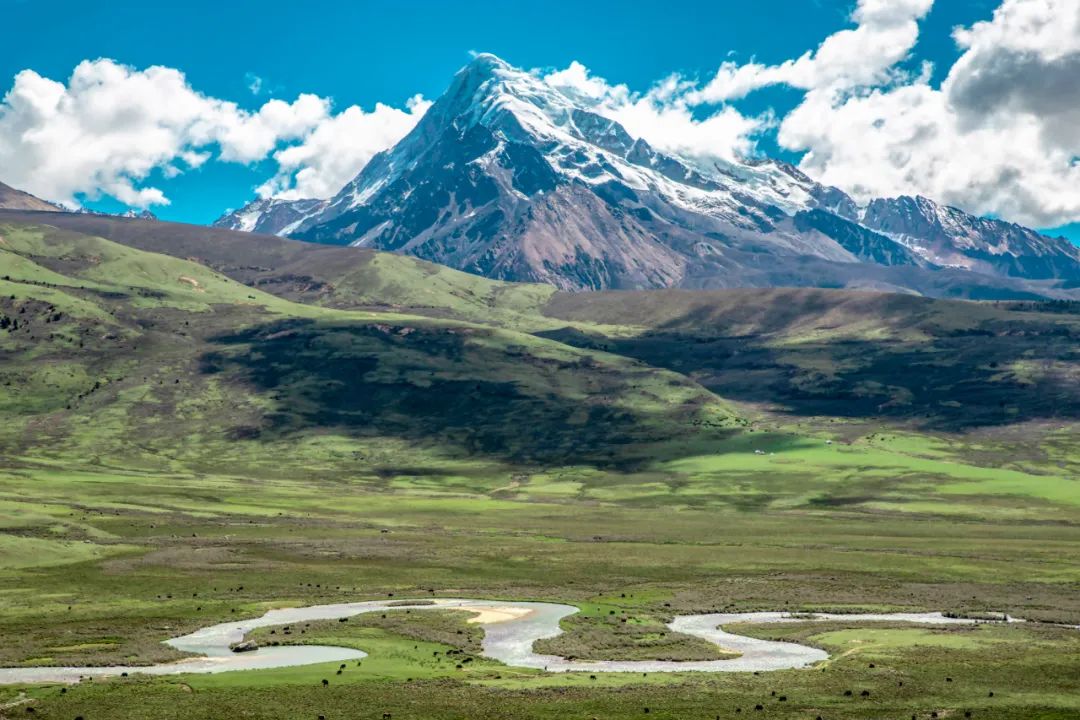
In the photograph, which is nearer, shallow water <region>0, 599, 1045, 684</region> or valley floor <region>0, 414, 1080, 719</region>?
valley floor <region>0, 414, 1080, 719</region>

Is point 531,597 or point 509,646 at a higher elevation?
point 509,646

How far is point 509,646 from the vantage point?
9906 centimetres

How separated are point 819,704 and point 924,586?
252ft

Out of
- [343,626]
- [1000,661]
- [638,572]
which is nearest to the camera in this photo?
[1000,661]

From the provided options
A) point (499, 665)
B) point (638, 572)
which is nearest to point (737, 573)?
point (638, 572)

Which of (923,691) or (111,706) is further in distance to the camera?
(923,691)

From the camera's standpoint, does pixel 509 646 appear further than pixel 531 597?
No

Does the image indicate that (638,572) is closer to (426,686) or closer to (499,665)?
(499,665)

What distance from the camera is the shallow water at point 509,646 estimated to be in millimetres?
85500

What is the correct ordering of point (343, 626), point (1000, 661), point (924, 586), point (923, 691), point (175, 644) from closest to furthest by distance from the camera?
point (923, 691) → point (1000, 661) → point (175, 644) → point (343, 626) → point (924, 586)

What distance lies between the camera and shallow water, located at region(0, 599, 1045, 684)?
85.5m

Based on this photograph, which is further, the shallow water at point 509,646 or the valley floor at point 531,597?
the shallow water at point 509,646

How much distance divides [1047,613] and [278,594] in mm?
83344

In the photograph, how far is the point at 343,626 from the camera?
105m
